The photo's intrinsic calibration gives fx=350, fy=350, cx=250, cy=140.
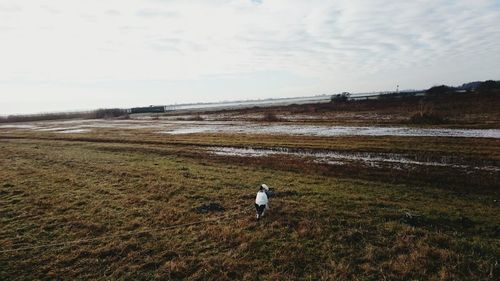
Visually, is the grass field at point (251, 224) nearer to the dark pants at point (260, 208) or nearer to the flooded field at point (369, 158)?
the dark pants at point (260, 208)

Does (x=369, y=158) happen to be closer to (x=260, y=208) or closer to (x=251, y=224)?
(x=260, y=208)

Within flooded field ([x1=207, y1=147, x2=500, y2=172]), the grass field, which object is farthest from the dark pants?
flooded field ([x1=207, y1=147, x2=500, y2=172])

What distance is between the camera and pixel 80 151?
103 feet

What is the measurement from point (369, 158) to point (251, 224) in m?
13.5

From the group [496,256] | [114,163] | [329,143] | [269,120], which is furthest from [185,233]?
[269,120]

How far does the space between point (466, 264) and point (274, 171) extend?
11.9 metres

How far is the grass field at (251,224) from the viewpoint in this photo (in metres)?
8.85

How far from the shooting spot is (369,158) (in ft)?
73.8

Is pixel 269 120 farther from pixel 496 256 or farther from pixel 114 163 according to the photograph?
pixel 496 256

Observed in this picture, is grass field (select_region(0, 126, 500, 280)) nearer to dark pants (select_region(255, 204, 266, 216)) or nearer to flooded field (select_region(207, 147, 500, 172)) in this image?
dark pants (select_region(255, 204, 266, 216))

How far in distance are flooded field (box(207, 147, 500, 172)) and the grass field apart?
1.35m

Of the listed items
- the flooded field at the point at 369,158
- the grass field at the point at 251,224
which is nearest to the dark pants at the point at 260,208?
the grass field at the point at 251,224

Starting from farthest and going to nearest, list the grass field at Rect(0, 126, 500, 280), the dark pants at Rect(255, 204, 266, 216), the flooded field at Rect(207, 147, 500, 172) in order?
the flooded field at Rect(207, 147, 500, 172) < the dark pants at Rect(255, 204, 266, 216) < the grass field at Rect(0, 126, 500, 280)

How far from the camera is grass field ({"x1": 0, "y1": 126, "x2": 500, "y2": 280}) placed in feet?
29.0
